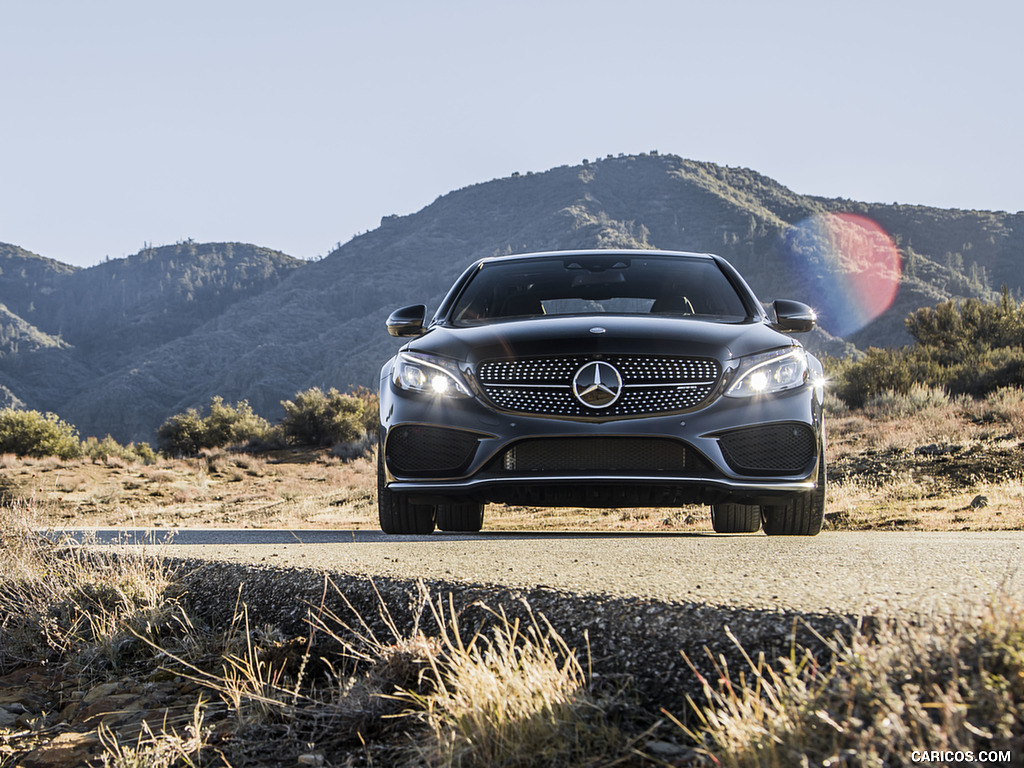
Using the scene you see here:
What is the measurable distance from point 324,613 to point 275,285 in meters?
147

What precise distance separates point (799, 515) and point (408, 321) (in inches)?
107

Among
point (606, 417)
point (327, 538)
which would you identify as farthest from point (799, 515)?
point (327, 538)

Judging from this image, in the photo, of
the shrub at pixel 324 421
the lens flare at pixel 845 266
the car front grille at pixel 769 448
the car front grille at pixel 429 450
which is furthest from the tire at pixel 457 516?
the lens flare at pixel 845 266

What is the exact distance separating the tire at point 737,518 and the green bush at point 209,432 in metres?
28.7

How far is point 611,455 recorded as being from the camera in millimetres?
4926

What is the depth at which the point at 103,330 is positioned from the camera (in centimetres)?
13988

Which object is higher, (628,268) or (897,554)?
(628,268)

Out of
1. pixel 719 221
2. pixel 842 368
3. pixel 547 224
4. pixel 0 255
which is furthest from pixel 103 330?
pixel 842 368

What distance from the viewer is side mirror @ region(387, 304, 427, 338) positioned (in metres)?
6.12

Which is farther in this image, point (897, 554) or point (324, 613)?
point (897, 554)

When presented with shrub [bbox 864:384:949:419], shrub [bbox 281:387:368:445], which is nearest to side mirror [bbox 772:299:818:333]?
shrub [bbox 864:384:949:419]

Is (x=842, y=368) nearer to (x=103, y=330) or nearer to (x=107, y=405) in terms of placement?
(x=107, y=405)

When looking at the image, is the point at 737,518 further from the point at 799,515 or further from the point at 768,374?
the point at 768,374

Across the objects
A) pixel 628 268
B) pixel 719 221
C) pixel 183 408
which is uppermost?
pixel 719 221
